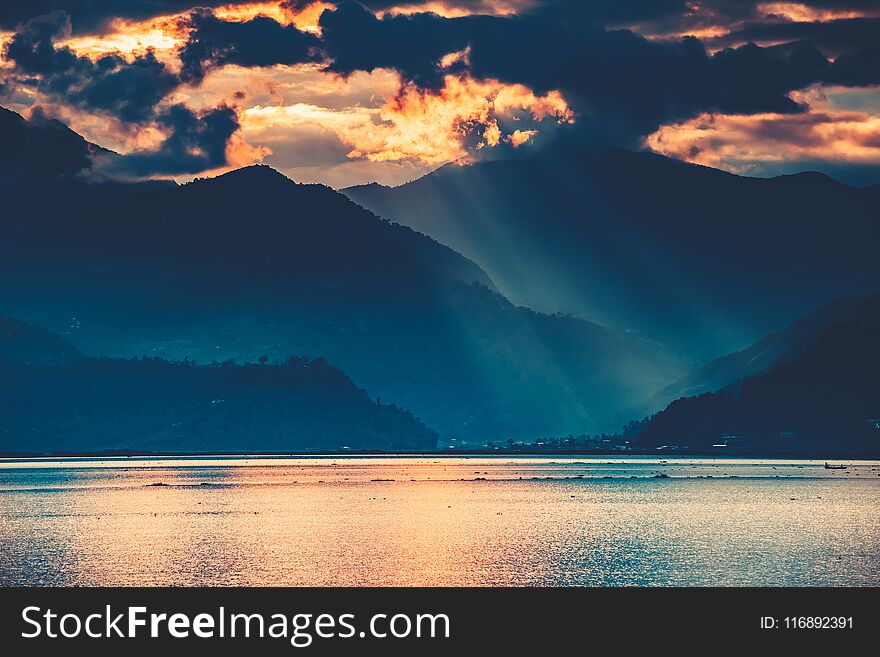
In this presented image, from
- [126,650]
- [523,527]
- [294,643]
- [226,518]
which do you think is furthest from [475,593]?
[226,518]

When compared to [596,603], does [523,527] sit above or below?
above

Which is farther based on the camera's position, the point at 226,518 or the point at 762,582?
the point at 226,518

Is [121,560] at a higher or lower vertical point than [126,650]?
higher

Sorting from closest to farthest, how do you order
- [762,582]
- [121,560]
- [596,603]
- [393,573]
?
[596,603] < [762,582] < [393,573] < [121,560]

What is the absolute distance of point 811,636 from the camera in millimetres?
85688

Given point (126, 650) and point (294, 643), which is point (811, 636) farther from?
point (126, 650)

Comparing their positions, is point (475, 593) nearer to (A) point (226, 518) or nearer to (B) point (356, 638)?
(B) point (356, 638)

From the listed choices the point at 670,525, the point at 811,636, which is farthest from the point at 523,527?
the point at 811,636

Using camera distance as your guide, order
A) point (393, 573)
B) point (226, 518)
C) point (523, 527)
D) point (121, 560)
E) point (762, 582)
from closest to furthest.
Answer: point (762, 582) → point (393, 573) → point (121, 560) → point (523, 527) → point (226, 518)

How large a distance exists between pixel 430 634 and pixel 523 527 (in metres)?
96.4

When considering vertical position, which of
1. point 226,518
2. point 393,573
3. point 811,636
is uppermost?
point 226,518

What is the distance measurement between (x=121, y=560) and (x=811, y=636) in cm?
7671

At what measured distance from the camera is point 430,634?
8388cm

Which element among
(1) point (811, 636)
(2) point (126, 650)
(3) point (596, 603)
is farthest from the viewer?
(3) point (596, 603)
